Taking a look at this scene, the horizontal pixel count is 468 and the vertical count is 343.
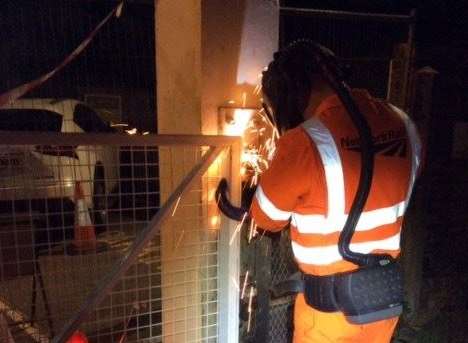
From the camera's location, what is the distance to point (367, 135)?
182 cm

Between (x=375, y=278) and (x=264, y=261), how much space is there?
0.89 metres

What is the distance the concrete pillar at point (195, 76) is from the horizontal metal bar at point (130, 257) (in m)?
0.27

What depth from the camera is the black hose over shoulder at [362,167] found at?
1.82 metres

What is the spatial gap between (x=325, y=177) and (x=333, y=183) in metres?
0.05

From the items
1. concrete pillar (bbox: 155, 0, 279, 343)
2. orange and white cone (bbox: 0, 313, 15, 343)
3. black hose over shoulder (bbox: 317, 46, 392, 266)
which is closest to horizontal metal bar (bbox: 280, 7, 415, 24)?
concrete pillar (bbox: 155, 0, 279, 343)

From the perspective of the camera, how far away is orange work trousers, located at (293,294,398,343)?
6.79 ft

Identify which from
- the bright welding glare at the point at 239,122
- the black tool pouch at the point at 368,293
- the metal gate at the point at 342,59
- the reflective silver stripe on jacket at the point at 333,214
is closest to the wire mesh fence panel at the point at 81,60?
the metal gate at the point at 342,59

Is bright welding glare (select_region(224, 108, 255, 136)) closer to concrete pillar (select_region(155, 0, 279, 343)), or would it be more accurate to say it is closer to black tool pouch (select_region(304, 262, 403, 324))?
concrete pillar (select_region(155, 0, 279, 343))

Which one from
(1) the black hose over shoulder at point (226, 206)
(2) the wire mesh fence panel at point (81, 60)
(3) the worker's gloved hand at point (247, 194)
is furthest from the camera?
(2) the wire mesh fence panel at point (81, 60)

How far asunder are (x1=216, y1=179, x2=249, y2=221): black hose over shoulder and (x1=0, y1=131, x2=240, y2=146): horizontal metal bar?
281mm

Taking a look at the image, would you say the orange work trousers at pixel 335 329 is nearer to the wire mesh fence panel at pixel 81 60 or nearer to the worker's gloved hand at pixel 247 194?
the worker's gloved hand at pixel 247 194

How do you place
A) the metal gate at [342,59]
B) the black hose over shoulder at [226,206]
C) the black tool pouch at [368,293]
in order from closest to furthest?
the black tool pouch at [368,293], the black hose over shoulder at [226,206], the metal gate at [342,59]

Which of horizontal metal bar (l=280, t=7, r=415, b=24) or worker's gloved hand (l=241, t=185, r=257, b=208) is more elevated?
horizontal metal bar (l=280, t=7, r=415, b=24)

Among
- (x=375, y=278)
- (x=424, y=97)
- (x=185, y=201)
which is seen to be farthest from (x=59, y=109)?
(x=375, y=278)
